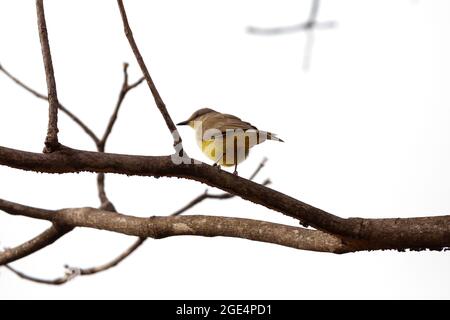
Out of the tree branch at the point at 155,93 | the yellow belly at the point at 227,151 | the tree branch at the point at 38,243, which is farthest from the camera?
the yellow belly at the point at 227,151

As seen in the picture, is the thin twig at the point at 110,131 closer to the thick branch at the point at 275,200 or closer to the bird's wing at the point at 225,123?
the bird's wing at the point at 225,123

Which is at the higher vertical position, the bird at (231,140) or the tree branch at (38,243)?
the bird at (231,140)

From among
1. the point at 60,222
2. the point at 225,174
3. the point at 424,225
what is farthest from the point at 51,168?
the point at 424,225

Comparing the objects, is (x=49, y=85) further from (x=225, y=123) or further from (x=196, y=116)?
(x=196, y=116)

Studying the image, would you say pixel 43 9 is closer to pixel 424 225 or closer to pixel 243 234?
pixel 243 234

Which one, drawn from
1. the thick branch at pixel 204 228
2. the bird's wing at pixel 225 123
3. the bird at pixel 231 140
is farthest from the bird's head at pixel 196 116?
the thick branch at pixel 204 228

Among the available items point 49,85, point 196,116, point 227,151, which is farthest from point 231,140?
point 49,85

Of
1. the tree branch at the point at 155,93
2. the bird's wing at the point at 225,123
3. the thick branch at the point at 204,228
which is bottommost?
the thick branch at the point at 204,228
